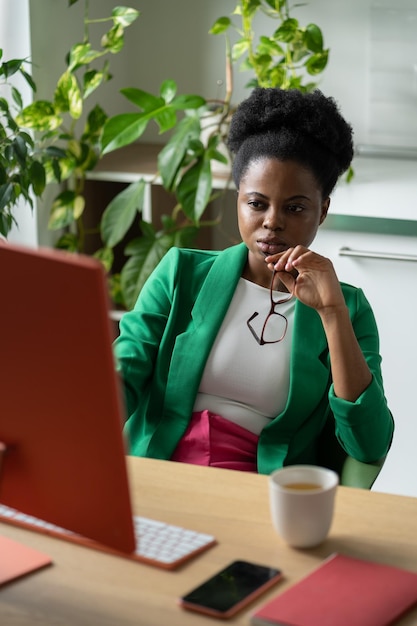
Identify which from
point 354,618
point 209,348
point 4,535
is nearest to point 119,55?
point 209,348

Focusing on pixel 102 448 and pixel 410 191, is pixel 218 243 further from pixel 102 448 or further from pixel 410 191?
pixel 102 448

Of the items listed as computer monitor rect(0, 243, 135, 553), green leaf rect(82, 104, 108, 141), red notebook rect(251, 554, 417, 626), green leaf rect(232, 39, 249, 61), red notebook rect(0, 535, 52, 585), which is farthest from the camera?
green leaf rect(82, 104, 108, 141)

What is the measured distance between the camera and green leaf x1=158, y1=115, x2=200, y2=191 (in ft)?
10.1

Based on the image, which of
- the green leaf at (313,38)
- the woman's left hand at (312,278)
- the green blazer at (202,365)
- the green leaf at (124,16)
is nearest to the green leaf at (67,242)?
the green leaf at (124,16)

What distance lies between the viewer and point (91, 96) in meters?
3.62

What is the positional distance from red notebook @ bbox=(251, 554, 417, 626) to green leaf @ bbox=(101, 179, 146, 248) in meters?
2.01

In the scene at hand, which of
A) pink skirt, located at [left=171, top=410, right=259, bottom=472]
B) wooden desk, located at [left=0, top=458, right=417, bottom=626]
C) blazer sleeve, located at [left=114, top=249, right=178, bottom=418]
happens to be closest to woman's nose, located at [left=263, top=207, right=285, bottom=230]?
Result: blazer sleeve, located at [left=114, top=249, right=178, bottom=418]

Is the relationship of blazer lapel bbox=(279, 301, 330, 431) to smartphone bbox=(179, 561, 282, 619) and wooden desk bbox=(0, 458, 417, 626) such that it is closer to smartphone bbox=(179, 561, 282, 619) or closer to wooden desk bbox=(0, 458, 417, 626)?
wooden desk bbox=(0, 458, 417, 626)

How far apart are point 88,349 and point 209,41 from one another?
280 centimetres

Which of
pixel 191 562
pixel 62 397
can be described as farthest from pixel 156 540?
pixel 62 397

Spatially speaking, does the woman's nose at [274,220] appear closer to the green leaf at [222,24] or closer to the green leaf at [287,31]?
the green leaf at [287,31]

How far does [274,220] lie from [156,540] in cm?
74

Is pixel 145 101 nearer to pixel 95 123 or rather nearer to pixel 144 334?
pixel 95 123

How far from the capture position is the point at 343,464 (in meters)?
1.92
